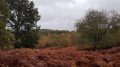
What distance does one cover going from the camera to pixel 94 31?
28703mm

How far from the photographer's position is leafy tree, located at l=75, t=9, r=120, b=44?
2916 centimetres

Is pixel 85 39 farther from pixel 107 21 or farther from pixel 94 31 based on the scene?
pixel 107 21

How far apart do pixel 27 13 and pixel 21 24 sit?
209 centimetres

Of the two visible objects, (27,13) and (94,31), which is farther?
(27,13)

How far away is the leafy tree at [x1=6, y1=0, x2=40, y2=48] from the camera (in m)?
30.5

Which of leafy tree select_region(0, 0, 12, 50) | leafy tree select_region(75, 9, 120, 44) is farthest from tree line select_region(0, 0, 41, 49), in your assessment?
leafy tree select_region(0, 0, 12, 50)

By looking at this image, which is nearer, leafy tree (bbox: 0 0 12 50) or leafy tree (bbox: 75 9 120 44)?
leafy tree (bbox: 0 0 12 50)

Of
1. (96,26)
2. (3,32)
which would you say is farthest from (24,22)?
(3,32)

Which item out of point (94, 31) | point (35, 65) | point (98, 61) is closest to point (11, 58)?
point (35, 65)

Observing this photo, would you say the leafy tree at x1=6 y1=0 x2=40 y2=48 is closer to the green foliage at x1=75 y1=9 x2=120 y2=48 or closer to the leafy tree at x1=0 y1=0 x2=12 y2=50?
the green foliage at x1=75 y1=9 x2=120 y2=48

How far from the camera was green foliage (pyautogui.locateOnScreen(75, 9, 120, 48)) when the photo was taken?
29156mm

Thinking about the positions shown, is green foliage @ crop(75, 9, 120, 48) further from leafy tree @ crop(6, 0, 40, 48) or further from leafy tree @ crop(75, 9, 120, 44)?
leafy tree @ crop(6, 0, 40, 48)

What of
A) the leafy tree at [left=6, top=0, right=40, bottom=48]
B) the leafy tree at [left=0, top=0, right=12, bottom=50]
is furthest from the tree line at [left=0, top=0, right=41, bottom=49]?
the leafy tree at [left=0, top=0, right=12, bottom=50]

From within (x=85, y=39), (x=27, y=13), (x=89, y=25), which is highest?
(x=27, y=13)
